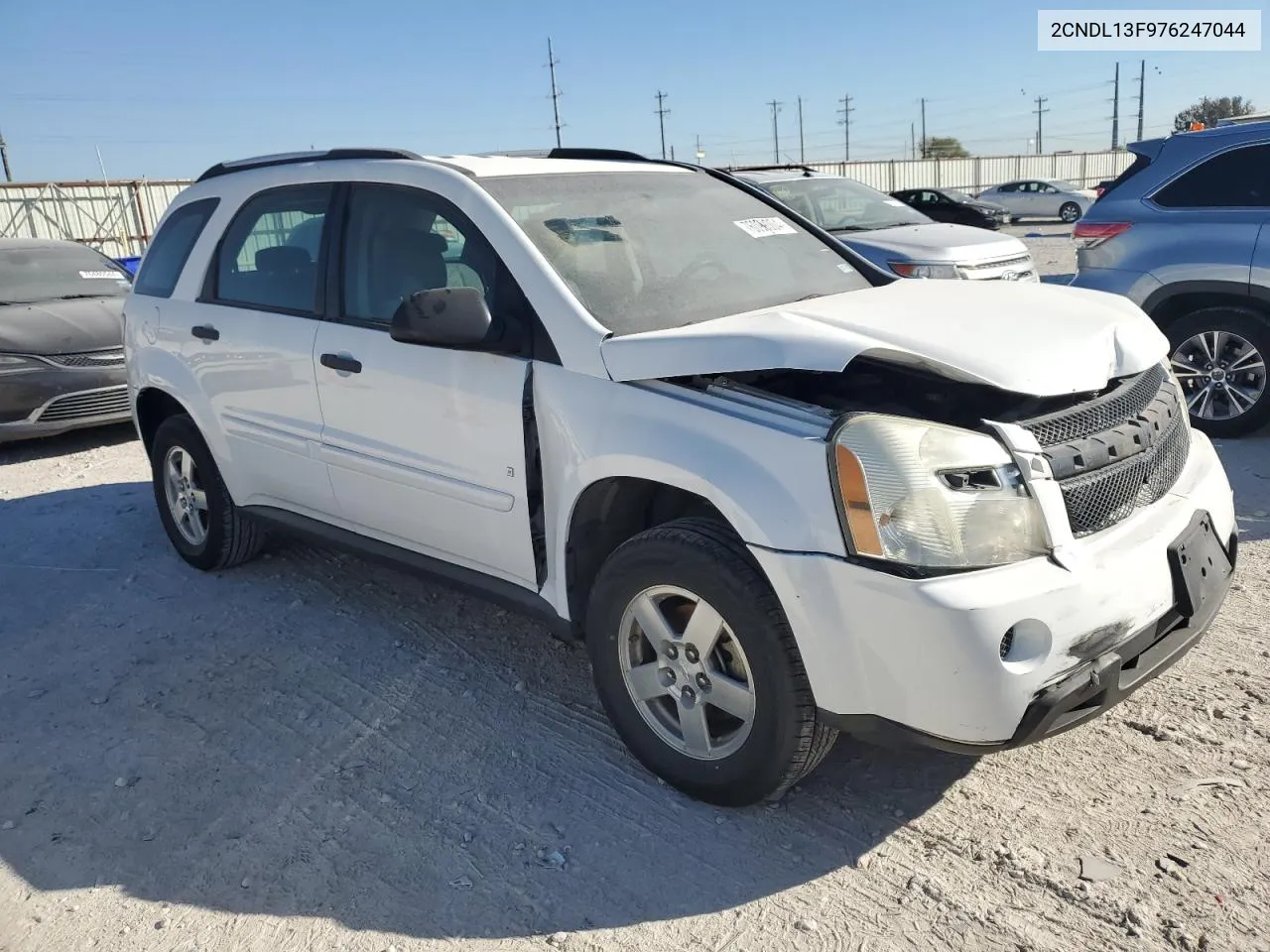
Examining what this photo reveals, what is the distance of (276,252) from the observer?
4.34m

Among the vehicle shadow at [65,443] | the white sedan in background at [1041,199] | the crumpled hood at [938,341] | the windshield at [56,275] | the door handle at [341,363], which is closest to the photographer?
the crumpled hood at [938,341]

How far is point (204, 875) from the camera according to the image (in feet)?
9.28

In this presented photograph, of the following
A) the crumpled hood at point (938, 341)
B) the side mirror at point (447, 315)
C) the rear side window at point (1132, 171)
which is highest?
the rear side window at point (1132, 171)

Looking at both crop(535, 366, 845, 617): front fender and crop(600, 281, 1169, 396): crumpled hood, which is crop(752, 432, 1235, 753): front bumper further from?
crop(600, 281, 1169, 396): crumpled hood

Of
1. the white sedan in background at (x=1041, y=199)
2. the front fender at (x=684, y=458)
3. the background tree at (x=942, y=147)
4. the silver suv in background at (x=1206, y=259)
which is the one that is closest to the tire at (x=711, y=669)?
the front fender at (x=684, y=458)

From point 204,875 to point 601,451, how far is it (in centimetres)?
162

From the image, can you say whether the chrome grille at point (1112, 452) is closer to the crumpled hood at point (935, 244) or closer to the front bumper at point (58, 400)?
the crumpled hood at point (935, 244)

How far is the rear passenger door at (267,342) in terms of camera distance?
4.07 metres

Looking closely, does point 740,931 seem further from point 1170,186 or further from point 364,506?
point 1170,186

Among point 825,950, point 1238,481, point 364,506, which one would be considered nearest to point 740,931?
point 825,950

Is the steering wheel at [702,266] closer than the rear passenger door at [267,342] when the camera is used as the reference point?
Yes

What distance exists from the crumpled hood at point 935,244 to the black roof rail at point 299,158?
545 centimetres

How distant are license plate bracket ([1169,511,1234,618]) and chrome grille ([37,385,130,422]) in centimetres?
744

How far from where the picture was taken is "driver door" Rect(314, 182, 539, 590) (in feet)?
10.9
